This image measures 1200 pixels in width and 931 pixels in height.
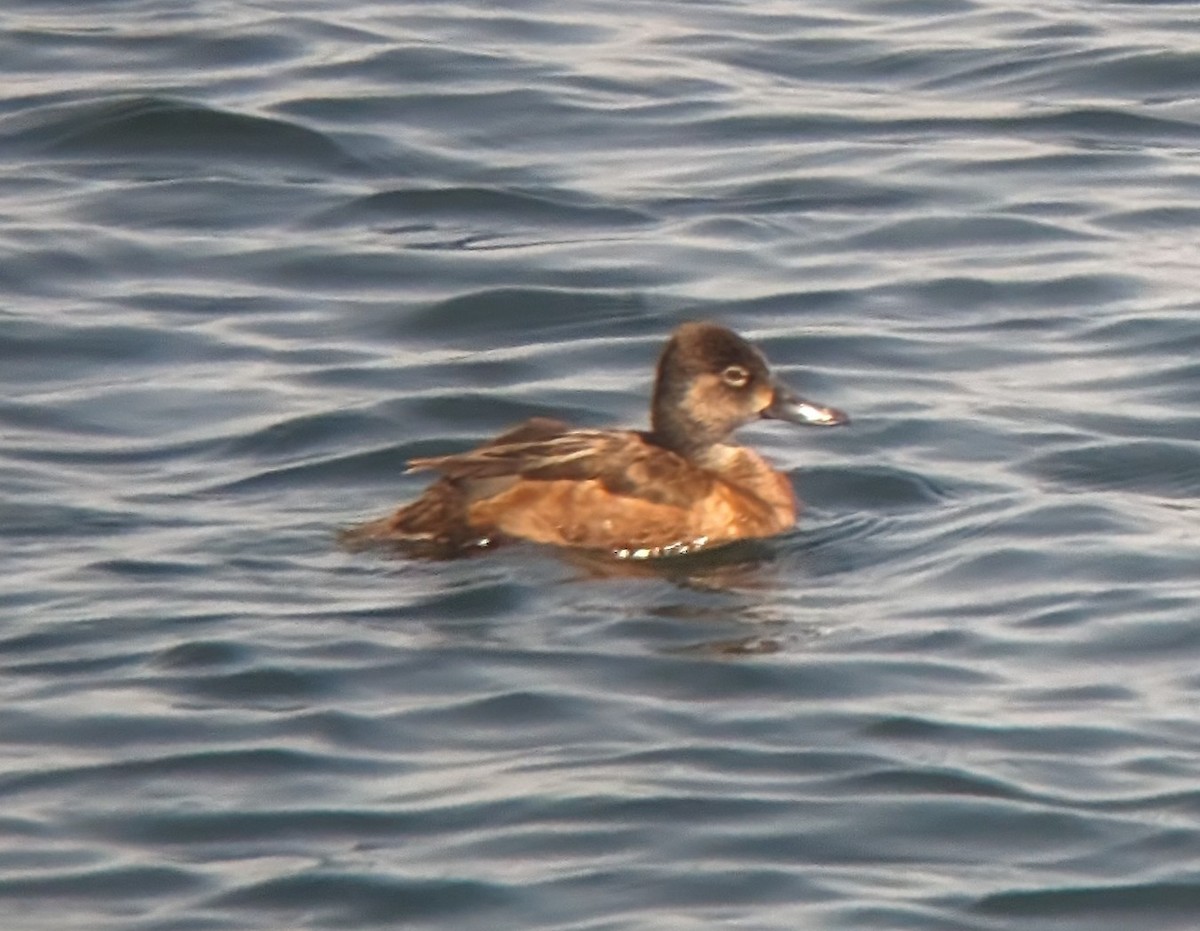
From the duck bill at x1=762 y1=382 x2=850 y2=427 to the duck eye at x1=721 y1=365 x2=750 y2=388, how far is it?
163 mm

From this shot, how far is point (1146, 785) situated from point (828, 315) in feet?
19.0

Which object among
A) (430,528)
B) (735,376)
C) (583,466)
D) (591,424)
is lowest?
(591,424)

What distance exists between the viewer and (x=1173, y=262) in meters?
16.0

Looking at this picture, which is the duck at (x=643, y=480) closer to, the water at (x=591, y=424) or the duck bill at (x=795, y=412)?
the duck bill at (x=795, y=412)

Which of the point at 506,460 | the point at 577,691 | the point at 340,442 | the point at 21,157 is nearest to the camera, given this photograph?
the point at 577,691

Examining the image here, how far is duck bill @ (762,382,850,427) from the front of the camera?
12648 mm

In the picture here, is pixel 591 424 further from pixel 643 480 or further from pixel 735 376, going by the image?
pixel 643 480

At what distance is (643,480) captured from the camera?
1217cm

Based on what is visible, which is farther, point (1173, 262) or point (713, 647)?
point (1173, 262)

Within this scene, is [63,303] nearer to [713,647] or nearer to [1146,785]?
[713,647]

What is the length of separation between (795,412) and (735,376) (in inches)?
11.6

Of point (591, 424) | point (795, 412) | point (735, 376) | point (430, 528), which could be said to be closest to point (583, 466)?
point (430, 528)

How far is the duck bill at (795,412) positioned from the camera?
41.5 feet

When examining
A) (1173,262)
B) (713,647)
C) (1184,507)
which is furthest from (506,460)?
(1173,262)
